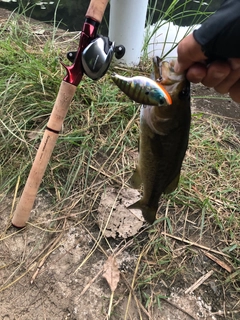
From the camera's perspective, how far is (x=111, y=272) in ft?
5.98

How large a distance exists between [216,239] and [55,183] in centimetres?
89

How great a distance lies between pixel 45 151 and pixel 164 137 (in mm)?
703

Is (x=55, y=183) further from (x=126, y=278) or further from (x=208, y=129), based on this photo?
Result: (x=208, y=129)

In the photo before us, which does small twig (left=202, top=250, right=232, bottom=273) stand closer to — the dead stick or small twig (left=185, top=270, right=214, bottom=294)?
small twig (left=185, top=270, right=214, bottom=294)

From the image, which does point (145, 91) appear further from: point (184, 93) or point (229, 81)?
point (229, 81)

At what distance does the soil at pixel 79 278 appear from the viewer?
171cm

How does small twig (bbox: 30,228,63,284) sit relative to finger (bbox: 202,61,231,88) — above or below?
below

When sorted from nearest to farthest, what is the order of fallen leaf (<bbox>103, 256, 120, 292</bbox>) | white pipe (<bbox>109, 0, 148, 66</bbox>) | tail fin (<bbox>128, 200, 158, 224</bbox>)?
tail fin (<bbox>128, 200, 158, 224</bbox>) → fallen leaf (<bbox>103, 256, 120, 292</bbox>) → white pipe (<bbox>109, 0, 148, 66</bbox>)

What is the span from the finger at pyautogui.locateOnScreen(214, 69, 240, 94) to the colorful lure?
0.85ft

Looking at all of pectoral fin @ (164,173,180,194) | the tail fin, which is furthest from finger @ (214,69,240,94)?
the tail fin

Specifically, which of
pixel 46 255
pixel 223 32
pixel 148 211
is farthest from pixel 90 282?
pixel 223 32

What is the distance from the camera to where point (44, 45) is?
2.94 metres

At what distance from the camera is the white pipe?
2.70 metres

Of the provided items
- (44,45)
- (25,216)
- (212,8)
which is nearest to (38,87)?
(44,45)
